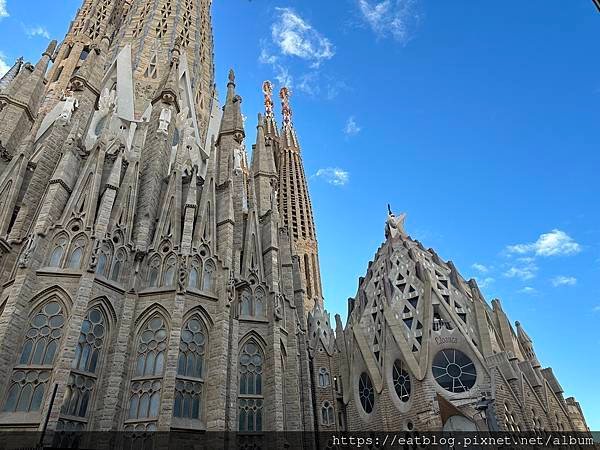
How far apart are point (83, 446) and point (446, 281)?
16193 millimetres

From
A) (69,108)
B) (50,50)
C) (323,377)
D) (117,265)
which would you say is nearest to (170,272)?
(117,265)

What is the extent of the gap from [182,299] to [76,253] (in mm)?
3305

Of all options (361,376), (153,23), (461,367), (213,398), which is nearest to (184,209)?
(213,398)

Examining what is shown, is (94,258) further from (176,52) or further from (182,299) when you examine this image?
(176,52)

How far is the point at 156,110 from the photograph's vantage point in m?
19.2

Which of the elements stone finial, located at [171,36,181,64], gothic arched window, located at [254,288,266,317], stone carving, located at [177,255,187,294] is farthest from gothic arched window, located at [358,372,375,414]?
stone finial, located at [171,36,181,64]

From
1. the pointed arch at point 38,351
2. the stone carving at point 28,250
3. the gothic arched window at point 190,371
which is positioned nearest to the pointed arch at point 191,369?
the gothic arched window at point 190,371

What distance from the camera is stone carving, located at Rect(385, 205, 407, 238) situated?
83.1ft

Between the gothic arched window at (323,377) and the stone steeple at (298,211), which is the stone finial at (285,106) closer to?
the stone steeple at (298,211)

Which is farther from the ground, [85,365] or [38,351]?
[38,351]

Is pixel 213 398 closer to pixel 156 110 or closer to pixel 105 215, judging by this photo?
pixel 105 215

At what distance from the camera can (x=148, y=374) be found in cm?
1252

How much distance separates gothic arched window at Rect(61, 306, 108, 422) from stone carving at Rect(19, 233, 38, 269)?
6.94ft

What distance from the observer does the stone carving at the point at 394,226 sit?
25.3 m
